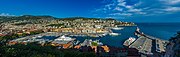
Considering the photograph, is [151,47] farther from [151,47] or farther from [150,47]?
[150,47]

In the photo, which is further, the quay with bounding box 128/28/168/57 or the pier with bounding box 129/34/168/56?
the pier with bounding box 129/34/168/56

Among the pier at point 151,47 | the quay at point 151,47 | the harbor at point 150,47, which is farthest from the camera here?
the pier at point 151,47

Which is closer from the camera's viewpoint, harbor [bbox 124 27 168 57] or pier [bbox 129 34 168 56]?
harbor [bbox 124 27 168 57]

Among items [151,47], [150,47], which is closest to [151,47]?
[151,47]

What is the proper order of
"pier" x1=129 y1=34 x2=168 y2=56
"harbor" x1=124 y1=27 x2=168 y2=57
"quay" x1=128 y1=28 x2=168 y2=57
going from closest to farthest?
"quay" x1=128 y1=28 x2=168 y2=57
"harbor" x1=124 y1=27 x2=168 y2=57
"pier" x1=129 y1=34 x2=168 y2=56

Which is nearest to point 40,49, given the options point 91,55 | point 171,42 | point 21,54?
point 21,54

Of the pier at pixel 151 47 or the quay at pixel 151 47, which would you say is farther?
the pier at pixel 151 47

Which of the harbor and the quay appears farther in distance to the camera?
the harbor

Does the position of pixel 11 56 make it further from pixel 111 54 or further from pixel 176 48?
pixel 176 48

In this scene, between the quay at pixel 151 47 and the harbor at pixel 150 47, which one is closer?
the quay at pixel 151 47

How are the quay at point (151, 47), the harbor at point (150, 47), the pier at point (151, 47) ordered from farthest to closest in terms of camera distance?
the pier at point (151, 47) < the harbor at point (150, 47) < the quay at point (151, 47)

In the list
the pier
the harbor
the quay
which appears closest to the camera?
the quay
